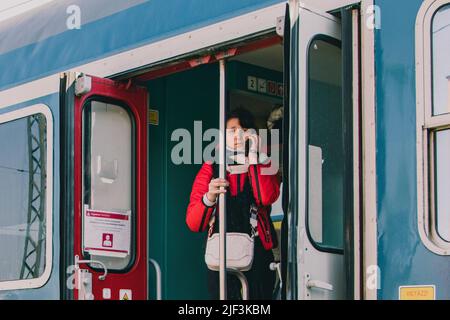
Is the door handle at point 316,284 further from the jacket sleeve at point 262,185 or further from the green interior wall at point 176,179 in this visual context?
the green interior wall at point 176,179

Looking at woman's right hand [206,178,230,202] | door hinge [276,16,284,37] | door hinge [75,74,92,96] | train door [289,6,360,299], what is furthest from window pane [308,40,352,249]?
door hinge [75,74,92,96]

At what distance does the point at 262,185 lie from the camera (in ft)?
17.3

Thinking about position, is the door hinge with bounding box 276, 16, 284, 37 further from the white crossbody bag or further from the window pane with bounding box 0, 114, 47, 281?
the window pane with bounding box 0, 114, 47, 281

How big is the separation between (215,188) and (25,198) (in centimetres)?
113

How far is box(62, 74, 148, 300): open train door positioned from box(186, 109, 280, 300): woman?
0.32 m

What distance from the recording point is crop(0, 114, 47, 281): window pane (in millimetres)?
5410

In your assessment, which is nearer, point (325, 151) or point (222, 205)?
point (325, 151)

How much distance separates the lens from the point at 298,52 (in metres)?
4.00

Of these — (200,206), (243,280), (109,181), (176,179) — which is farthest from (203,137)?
(243,280)

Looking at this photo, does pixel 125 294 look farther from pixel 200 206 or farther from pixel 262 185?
pixel 262 185

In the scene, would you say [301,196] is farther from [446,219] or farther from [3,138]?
[3,138]
